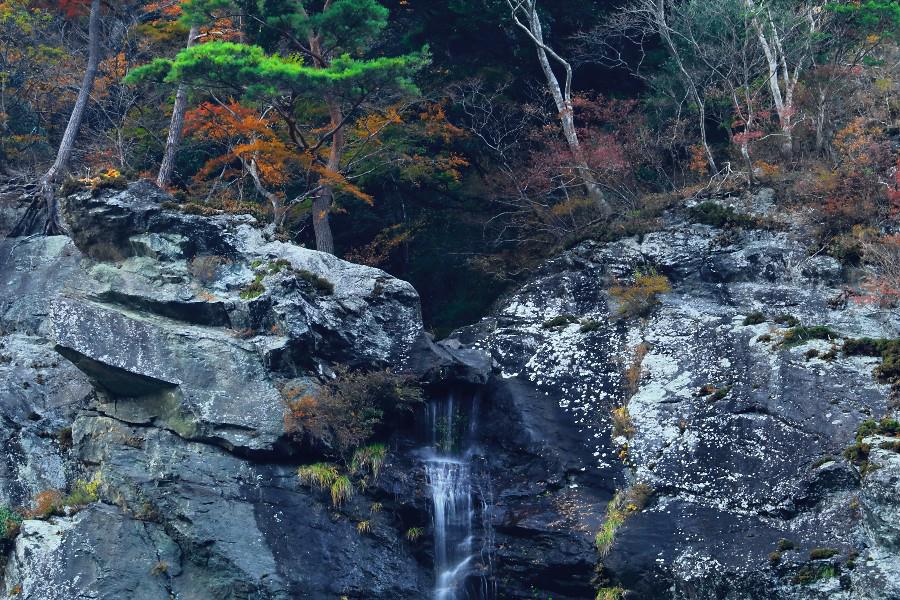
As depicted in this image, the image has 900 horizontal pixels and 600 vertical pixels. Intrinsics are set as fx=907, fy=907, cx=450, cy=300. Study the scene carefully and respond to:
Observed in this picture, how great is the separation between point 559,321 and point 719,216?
14.6 feet

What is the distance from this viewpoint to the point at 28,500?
53.2ft

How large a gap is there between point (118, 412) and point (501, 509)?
7271 mm

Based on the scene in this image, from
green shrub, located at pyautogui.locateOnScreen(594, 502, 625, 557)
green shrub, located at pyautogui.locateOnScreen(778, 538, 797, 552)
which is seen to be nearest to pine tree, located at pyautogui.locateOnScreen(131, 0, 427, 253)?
green shrub, located at pyautogui.locateOnScreen(594, 502, 625, 557)

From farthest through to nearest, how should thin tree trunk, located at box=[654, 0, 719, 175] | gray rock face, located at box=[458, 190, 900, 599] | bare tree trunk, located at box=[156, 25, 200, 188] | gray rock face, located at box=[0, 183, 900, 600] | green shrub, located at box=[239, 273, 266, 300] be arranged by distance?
bare tree trunk, located at box=[156, 25, 200, 188] → thin tree trunk, located at box=[654, 0, 719, 175] → green shrub, located at box=[239, 273, 266, 300] → gray rock face, located at box=[0, 183, 900, 600] → gray rock face, located at box=[458, 190, 900, 599]

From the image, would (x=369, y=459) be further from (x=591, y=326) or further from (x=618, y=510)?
(x=591, y=326)

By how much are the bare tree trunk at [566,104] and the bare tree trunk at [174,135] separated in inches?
336

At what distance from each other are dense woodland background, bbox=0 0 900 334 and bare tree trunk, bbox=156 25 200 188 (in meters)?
0.06

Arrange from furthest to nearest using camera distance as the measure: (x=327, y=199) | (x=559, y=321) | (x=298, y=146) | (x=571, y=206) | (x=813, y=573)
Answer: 1. (x=571, y=206)
2. (x=327, y=199)
3. (x=298, y=146)
4. (x=559, y=321)
5. (x=813, y=573)

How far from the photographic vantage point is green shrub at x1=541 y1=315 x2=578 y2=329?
65.1 feet

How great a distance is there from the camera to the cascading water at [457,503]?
52.9ft

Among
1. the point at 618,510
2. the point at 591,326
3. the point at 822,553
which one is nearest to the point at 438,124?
the point at 591,326

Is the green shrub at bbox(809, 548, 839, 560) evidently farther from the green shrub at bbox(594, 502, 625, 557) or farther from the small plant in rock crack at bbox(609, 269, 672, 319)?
the small plant in rock crack at bbox(609, 269, 672, 319)

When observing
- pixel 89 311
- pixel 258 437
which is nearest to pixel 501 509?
pixel 258 437

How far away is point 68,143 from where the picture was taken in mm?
22031
